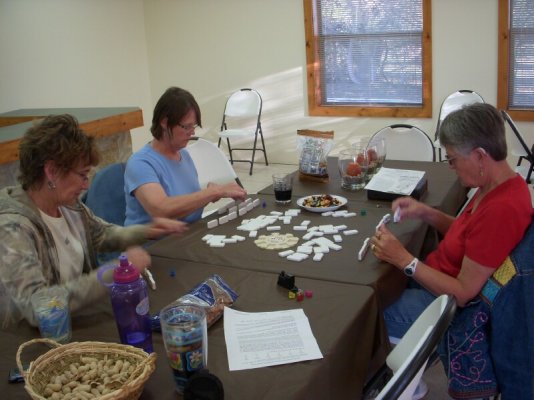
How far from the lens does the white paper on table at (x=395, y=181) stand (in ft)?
8.75

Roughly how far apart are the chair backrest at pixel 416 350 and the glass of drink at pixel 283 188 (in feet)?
3.98

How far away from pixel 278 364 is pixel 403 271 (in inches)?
27.8

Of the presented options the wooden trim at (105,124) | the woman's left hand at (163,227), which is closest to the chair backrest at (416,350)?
the woman's left hand at (163,227)

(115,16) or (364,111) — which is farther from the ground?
(115,16)

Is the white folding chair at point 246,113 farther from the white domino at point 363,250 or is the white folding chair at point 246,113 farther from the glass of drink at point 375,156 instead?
the white domino at point 363,250

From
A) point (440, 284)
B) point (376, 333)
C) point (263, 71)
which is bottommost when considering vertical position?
point (376, 333)

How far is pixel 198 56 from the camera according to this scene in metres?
6.90

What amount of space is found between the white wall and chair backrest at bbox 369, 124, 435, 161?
367 cm

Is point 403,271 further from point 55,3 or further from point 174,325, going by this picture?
point 55,3

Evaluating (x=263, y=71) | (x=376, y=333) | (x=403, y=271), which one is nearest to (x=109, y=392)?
(x=376, y=333)

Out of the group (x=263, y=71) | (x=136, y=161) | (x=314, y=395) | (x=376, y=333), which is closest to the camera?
(x=314, y=395)

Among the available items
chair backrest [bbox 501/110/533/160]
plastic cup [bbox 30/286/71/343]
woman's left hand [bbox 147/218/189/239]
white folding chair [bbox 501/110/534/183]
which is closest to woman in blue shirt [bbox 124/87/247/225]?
woman's left hand [bbox 147/218/189/239]

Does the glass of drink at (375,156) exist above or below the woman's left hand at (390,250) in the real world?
above

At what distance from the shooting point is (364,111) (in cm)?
609
